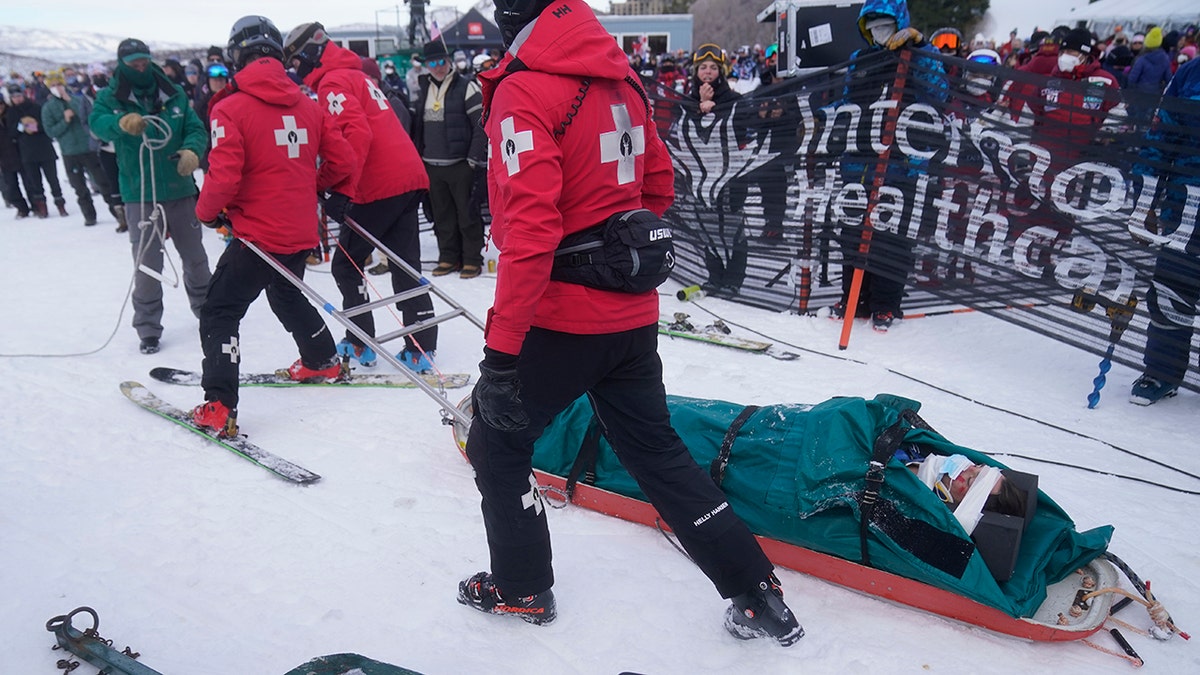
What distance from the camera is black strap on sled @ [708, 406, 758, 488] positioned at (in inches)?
110

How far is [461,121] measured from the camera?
684cm

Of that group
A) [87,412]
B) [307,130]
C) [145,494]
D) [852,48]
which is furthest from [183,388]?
[852,48]

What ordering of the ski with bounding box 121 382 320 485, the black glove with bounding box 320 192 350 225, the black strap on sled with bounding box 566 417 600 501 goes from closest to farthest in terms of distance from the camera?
the black strap on sled with bounding box 566 417 600 501 < the ski with bounding box 121 382 320 485 < the black glove with bounding box 320 192 350 225

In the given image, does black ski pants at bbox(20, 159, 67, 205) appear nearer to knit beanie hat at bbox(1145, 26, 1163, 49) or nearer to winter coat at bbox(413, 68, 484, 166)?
winter coat at bbox(413, 68, 484, 166)

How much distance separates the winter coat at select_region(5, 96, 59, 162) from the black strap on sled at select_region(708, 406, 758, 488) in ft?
40.2

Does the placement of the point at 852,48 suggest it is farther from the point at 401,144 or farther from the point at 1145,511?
the point at 1145,511

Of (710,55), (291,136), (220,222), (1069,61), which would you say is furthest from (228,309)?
(1069,61)

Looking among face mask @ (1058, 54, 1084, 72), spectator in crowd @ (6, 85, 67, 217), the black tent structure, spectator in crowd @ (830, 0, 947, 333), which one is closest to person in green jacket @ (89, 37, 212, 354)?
spectator in crowd @ (830, 0, 947, 333)

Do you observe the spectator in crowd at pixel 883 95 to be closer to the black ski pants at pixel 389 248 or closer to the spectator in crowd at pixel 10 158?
the black ski pants at pixel 389 248

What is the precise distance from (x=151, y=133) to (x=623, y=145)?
4.64m

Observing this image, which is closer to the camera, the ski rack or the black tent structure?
the ski rack

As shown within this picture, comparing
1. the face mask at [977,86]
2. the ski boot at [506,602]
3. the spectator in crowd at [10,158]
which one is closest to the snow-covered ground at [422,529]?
the ski boot at [506,602]

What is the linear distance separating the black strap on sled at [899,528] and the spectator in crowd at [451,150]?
5.06m

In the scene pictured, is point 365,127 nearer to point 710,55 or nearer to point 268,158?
point 268,158
